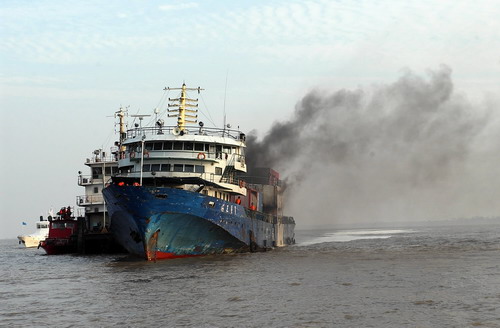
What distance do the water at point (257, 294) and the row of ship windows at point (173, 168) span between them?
8437 millimetres

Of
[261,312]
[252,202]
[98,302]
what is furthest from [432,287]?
Result: [252,202]

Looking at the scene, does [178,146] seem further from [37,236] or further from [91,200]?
[37,236]

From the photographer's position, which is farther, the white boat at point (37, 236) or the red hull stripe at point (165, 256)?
the white boat at point (37, 236)

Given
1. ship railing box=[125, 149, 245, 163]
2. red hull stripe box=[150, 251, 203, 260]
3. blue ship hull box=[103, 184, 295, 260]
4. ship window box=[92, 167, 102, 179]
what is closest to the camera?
blue ship hull box=[103, 184, 295, 260]

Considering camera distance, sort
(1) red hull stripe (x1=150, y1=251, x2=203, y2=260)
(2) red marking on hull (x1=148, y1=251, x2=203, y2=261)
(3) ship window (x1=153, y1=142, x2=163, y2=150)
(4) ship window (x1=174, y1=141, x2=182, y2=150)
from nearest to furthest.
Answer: (2) red marking on hull (x1=148, y1=251, x2=203, y2=261) → (1) red hull stripe (x1=150, y1=251, x2=203, y2=260) → (4) ship window (x1=174, y1=141, x2=182, y2=150) → (3) ship window (x1=153, y1=142, x2=163, y2=150)

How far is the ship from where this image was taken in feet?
131

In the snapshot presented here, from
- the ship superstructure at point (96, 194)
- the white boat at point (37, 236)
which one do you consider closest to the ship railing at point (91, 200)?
the ship superstructure at point (96, 194)

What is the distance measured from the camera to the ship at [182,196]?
1570 inches

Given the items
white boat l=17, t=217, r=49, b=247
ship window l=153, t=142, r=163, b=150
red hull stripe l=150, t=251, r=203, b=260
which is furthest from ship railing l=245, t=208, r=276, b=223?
white boat l=17, t=217, r=49, b=247

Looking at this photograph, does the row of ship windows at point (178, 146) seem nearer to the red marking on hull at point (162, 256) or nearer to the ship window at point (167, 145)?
the ship window at point (167, 145)

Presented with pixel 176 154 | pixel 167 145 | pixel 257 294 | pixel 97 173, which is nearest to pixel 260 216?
pixel 176 154

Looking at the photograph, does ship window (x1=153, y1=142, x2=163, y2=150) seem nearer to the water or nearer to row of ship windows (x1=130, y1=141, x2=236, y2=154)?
row of ship windows (x1=130, y1=141, x2=236, y2=154)

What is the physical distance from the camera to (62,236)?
63.1 meters

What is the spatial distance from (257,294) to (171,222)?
14.2 metres
